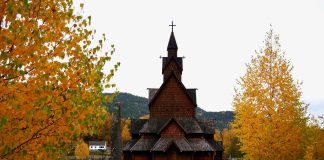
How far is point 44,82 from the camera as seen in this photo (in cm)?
739

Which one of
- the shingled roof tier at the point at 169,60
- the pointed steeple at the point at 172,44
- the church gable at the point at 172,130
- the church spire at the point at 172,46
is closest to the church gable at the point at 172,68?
the shingled roof tier at the point at 169,60

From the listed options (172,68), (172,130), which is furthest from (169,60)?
(172,130)

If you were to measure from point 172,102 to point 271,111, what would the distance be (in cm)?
2341

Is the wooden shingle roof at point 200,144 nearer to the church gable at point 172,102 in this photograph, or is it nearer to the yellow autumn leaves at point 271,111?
the church gable at point 172,102

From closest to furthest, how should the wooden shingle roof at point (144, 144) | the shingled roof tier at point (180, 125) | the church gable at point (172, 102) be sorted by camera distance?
the wooden shingle roof at point (144, 144), the shingled roof tier at point (180, 125), the church gable at point (172, 102)

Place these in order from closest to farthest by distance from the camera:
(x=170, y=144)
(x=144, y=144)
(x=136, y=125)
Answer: (x=170, y=144) < (x=144, y=144) < (x=136, y=125)

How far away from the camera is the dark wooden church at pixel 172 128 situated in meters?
40.3

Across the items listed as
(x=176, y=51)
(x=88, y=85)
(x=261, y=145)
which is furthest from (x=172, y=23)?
(x=88, y=85)

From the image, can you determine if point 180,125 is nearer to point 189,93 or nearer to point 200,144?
point 200,144

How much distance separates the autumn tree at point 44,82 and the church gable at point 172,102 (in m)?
35.4

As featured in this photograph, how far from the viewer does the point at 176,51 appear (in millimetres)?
48594

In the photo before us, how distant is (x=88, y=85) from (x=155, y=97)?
35886 mm

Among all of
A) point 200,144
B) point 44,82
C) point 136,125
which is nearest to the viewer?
point 44,82

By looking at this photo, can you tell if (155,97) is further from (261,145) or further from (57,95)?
(57,95)
